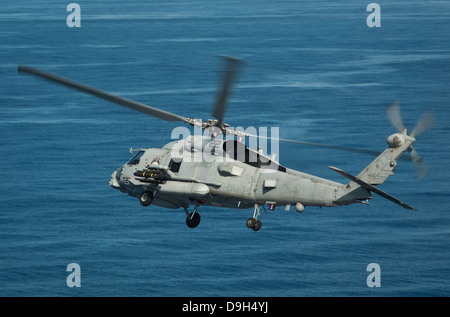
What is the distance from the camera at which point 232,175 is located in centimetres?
4934

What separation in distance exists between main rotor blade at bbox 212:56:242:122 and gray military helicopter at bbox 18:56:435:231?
4.6 inches

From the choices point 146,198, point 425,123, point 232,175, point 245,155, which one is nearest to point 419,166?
point 425,123

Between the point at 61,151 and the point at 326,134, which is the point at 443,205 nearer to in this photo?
the point at 326,134

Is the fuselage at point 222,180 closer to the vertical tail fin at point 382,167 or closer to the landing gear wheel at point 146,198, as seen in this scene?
the landing gear wheel at point 146,198

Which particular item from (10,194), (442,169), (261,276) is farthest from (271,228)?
(10,194)

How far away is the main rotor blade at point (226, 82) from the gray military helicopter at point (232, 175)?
117 mm

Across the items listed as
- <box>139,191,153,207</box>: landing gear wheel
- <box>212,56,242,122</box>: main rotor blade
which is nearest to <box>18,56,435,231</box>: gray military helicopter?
<box>139,191,153,207</box>: landing gear wheel

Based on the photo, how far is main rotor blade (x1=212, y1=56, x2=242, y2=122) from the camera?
1511 inches

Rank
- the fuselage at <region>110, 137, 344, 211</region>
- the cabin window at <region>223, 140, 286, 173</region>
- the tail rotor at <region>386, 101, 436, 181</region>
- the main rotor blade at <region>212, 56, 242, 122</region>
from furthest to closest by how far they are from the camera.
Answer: the cabin window at <region>223, 140, 286, 173</region> → the fuselage at <region>110, 137, 344, 211</region> → the tail rotor at <region>386, 101, 436, 181</region> → the main rotor blade at <region>212, 56, 242, 122</region>

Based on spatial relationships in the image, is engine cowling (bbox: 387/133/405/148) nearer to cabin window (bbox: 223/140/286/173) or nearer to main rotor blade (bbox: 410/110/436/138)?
main rotor blade (bbox: 410/110/436/138)

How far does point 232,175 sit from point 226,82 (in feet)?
29.4

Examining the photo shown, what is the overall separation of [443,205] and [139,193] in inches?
4684

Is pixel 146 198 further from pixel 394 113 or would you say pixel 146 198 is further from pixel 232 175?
pixel 394 113

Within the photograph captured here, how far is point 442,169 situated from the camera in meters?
180
